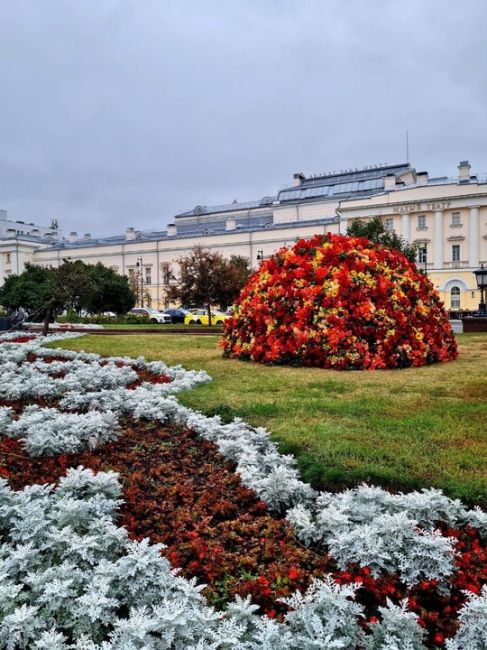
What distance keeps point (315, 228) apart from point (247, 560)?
5400 cm

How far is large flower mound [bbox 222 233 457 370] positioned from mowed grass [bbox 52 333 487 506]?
392mm

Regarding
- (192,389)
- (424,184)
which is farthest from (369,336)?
(424,184)

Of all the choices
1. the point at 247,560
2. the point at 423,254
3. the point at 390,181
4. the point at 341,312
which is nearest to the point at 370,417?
the point at 247,560

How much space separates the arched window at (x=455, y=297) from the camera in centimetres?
4900

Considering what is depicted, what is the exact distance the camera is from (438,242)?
1967 inches

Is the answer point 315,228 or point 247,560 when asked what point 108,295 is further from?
point 247,560

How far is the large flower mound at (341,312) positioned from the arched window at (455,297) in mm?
43333

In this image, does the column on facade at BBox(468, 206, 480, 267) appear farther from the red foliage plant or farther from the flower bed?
the flower bed

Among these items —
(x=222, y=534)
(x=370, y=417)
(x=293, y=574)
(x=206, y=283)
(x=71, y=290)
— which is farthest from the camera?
(x=71, y=290)

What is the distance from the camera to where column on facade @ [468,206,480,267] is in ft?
159

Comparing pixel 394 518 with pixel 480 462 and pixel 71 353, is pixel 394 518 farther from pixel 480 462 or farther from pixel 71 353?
pixel 71 353

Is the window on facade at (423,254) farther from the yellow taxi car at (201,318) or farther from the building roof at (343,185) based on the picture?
the yellow taxi car at (201,318)

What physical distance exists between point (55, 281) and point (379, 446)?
103ft

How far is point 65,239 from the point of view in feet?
264
